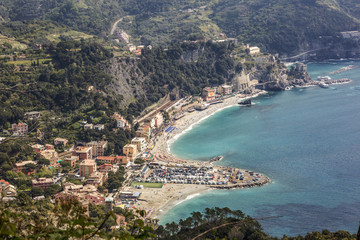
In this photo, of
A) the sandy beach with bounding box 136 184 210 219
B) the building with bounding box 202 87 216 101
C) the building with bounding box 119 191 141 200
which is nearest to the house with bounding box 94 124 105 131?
the sandy beach with bounding box 136 184 210 219

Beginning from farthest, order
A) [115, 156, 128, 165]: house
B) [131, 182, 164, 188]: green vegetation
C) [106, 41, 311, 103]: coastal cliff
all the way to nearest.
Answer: [106, 41, 311, 103]: coastal cliff → [115, 156, 128, 165]: house → [131, 182, 164, 188]: green vegetation

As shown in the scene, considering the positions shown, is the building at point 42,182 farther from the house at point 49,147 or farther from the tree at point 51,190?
the house at point 49,147

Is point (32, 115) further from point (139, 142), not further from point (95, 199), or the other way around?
point (95, 199)

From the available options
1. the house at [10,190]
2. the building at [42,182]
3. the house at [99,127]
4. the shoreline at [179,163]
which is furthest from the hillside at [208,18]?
the house at [10,190]

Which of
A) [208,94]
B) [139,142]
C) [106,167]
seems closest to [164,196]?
[106,167]

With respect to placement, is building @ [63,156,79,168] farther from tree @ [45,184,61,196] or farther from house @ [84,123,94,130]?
tree @ [45,184,61,196]
